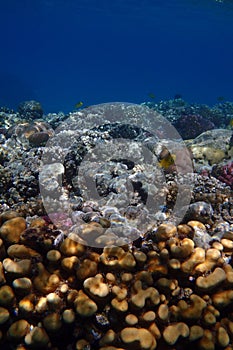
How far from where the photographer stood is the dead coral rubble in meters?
2.62

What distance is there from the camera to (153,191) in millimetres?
5316

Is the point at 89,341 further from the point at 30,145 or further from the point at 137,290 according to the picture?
the point at 30,145


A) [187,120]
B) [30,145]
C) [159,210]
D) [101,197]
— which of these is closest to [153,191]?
[159,210]

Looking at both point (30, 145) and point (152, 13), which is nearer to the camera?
point (30, 145)

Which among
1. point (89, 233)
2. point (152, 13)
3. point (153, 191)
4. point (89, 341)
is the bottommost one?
point (89, 341)

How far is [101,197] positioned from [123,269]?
2.74m

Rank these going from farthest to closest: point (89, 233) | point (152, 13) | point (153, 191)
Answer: point (152, 13) < point (153, 191) < point (89, 233)

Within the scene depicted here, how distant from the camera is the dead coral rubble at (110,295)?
2.62 meters

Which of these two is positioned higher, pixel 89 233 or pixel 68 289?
pixel 89 233

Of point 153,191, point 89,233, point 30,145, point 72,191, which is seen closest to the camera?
point 89,233

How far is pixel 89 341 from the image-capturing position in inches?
107

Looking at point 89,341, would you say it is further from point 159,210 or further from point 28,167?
point 28,167

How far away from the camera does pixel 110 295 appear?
2.72m

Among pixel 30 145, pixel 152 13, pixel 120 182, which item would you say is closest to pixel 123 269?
pixel 120 182
